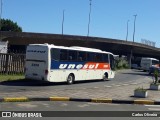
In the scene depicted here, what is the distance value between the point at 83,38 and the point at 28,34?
12600 millimetres

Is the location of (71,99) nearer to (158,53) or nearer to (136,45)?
(136,45)

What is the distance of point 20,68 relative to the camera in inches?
1236

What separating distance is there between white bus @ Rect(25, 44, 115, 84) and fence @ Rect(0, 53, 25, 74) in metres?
4.45

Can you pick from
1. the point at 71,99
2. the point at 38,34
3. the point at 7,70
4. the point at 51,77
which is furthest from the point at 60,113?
the point at 38,34

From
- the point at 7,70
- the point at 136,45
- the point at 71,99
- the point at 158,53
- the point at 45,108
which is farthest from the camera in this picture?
the point at 158,53

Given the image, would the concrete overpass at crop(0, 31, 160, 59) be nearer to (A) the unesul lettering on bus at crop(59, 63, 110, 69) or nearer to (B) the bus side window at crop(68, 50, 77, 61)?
(A) the unesul lettering on bus at crop(59, 63, 110, 69)

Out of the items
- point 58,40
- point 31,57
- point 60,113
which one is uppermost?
point 58,40

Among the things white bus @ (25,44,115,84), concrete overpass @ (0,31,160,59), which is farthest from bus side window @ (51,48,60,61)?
concrete overpass @ (0,31,160,59)

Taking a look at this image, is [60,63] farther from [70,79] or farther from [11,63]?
[11,63]

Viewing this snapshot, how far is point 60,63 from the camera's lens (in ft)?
85.2

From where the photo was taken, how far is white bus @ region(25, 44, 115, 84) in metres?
25.1

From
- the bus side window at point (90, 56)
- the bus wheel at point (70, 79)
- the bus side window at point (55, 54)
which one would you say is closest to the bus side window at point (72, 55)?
the bus wheel at point (70, 79)

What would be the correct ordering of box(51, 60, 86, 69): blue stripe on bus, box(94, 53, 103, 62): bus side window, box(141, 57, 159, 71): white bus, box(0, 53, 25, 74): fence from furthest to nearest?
box(141, 57, 159, 71): white bus → box(94, 53, 103, 62): bus side window → box(0, 53, 25, 74): fence → box(51, 60, 86, 69): blue stripe on bus

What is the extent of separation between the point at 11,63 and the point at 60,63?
242 inches
